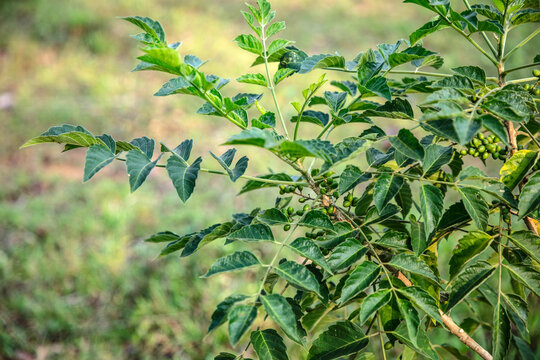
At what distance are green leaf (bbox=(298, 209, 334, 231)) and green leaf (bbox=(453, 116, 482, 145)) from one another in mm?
254

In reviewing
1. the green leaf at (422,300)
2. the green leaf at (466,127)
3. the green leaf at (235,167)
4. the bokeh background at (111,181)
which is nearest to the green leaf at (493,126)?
the green leaf at (466,127)

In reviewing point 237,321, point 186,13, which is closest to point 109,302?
point 237,321

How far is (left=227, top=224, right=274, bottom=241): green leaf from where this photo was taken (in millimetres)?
715

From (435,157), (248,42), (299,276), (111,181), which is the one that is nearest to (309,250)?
(299,276)

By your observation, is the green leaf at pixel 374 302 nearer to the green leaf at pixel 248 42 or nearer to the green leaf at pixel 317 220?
the green leaf at pixel 317 220

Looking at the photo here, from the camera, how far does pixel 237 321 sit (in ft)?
1.97

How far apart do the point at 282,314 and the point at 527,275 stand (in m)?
0.40

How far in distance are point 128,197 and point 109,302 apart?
100cm

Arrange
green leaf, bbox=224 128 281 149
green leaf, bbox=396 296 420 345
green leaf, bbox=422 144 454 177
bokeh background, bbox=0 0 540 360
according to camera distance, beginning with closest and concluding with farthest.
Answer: green leaf, bbox=224 128 281 149
green leaf, bbox=396 296 420 345
green leaf, bbox=422 144 454 177
bokeh background, bbox=0 0 540 360

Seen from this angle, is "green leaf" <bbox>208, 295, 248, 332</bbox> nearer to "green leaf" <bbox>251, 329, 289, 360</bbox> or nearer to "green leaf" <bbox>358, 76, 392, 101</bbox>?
"green leaf" <bbox>251, 329, 289, 360</bbox>

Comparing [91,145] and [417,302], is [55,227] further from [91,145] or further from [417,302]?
[417,302]

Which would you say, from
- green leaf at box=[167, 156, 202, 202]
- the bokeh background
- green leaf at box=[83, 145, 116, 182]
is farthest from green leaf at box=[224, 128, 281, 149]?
the bokeh background

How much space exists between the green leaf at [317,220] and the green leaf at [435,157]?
0.59 feet

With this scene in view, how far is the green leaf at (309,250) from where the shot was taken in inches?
26.9
